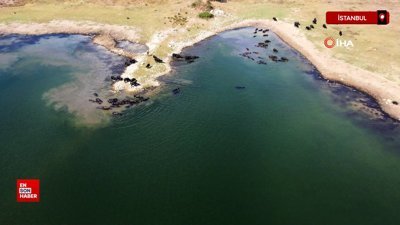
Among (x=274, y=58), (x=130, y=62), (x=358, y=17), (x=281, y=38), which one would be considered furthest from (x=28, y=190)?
(x=358, y=17)

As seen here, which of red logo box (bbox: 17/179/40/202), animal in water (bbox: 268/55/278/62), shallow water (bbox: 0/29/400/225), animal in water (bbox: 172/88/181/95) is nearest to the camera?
shallow water (bbox: 0/29/400/225)

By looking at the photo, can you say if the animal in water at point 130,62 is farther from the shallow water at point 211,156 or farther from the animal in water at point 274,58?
the animal in water at point 274,58

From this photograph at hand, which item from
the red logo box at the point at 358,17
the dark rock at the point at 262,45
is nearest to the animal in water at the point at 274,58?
the dark rock at the point at 262,45

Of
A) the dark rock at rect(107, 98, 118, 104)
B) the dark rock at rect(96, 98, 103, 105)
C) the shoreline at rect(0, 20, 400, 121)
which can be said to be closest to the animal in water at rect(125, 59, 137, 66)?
the shoreline at rect(0, 20, 400, 121)

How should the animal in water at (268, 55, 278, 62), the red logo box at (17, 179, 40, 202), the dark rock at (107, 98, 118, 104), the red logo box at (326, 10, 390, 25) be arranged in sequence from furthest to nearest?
the red logo box at (326, 10, 390, 25), the animal in water at (268, 55, 278, 62), the dark rock at (107, 98, 118, 104), the red logo box at (17, 179, 40, 202)

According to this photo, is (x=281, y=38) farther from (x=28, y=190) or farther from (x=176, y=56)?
(x=28, y=190)

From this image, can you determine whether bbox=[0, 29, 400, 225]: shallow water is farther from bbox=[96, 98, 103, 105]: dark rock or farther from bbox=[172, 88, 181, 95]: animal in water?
bbox=[96, 98, 103, 105]: dark rock
